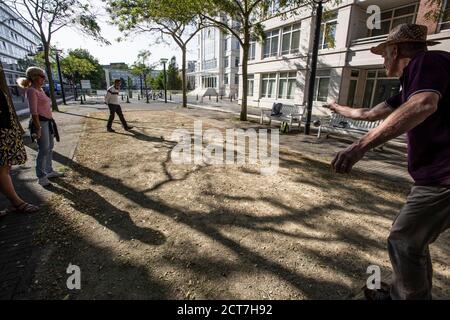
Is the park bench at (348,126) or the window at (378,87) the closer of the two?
the park bench at (348,126)

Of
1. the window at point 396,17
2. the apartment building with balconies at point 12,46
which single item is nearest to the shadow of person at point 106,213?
the window at point 396,17

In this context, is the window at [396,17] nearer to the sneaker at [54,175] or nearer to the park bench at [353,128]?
the park bench at [353,128]

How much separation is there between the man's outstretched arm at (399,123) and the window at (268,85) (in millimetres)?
22098

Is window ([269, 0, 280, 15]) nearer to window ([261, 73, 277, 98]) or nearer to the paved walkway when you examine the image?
the paved walkway

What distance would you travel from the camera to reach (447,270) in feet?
8.73

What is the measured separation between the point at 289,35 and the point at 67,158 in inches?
781

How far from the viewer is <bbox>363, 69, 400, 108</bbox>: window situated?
1506cm

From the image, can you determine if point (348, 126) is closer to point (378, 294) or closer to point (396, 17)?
point (378, 294)

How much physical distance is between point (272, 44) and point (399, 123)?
23477mm

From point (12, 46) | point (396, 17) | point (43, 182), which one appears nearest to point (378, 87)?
point (396, 17)

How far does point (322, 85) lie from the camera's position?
706 inches

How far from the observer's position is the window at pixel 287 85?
20342 mm

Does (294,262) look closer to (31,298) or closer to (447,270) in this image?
(447,270)
